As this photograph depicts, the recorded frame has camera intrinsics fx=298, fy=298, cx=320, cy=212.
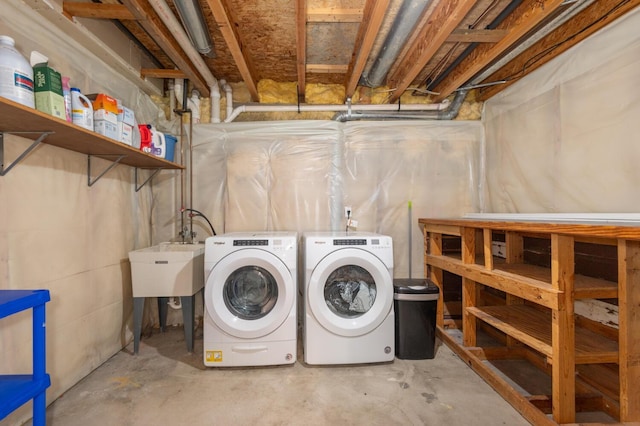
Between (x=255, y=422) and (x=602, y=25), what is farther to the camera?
(x=602, y=25)

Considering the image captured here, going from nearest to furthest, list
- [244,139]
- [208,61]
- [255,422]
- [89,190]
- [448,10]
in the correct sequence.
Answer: [255,422], [448,10], [89,190], [208,61], [244,139]

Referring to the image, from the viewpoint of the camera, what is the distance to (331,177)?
2746mm

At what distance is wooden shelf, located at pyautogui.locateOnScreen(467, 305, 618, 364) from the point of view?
4.46ft

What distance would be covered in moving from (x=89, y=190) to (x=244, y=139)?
4.09 ft

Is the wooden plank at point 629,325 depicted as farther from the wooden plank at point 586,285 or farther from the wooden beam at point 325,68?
the wooden beam at point 325,68

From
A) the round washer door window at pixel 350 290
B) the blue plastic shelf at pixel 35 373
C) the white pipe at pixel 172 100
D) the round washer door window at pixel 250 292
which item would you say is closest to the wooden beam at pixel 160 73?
the white pipe at pixel 172 100

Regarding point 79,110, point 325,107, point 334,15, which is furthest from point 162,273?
point 334,15

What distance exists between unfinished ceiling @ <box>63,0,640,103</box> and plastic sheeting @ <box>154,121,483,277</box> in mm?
345

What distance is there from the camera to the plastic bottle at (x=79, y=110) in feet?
4.91

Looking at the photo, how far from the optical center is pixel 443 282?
9.17 feet

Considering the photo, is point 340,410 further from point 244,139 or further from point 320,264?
point 244,139

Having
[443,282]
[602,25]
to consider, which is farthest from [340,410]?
[602,25]

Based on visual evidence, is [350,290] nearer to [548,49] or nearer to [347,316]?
[347,316]

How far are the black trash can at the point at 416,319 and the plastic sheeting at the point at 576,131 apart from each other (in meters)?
1.08
